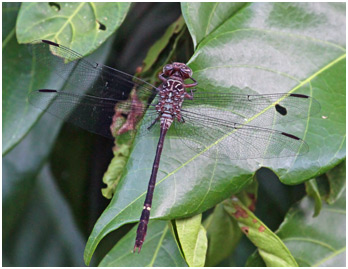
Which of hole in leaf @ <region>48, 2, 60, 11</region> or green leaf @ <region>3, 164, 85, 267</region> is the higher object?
hole in leaf @ <region>48, 2, 60, 11</region>

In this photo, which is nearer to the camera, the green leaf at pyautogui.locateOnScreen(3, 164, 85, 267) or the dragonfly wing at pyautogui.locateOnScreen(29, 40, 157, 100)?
the dragonfly wing at pyautogui.locateOnScreen(29, 40, 157, 100)

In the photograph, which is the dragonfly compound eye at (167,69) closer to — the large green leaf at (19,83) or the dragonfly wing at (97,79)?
the dragonfly wing at (97,79)

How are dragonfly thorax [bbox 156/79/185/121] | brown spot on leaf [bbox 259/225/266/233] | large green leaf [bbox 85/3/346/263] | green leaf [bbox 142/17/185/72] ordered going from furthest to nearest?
green leaf [bbox 142/17/185/72], dragonfly thorax [bbox 156/79/185/121], brown spot on leaf [bbox 259/225/266/233], large green leaf [bbox 85/3/346/263]

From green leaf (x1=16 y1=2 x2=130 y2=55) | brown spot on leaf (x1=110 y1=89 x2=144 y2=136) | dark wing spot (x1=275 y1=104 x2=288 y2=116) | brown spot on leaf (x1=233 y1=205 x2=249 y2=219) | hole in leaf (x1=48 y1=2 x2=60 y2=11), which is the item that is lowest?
brown spot on leaf (x1=233 y1=205 x2=249 y2=219)

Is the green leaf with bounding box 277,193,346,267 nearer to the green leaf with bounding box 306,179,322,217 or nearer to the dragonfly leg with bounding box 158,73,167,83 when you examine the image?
the green leaf with bounding box 306,179,322,217

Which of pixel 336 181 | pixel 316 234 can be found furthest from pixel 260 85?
pixel 316 234

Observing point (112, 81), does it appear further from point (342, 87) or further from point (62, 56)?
point (342, 87)

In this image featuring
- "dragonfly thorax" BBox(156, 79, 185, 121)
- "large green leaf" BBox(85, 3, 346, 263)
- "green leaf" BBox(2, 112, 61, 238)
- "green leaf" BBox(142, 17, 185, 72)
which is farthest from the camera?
"green leaf" BBox(2, 112, 61, 238)

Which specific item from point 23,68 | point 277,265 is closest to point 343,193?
point 277,265

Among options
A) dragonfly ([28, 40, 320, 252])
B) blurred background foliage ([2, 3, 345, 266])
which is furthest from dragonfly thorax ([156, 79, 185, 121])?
blurred background foliage ([2, 3, 345, 266])
